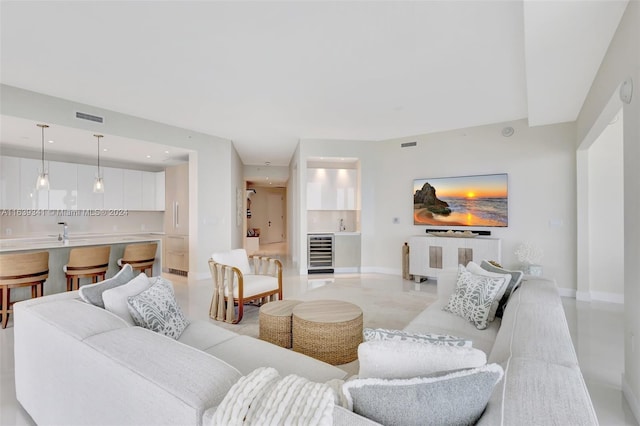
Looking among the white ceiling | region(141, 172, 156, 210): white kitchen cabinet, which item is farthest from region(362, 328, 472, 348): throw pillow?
region(141, 172, 156, 210): white kitchen cabinet

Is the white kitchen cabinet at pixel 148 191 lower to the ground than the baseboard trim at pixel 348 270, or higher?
higher

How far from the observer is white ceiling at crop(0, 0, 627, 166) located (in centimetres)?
235

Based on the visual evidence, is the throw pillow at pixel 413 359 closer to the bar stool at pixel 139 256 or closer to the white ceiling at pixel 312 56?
the white ceiling at pixel 312 56

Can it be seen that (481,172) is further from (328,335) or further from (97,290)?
(97,290)

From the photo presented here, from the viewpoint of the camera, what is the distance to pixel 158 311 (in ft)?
6.63

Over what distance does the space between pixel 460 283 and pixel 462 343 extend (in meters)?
1.65

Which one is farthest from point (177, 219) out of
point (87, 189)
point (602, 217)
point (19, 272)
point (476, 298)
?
point (602, 217)

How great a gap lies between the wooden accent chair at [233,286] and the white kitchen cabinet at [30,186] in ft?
14.6

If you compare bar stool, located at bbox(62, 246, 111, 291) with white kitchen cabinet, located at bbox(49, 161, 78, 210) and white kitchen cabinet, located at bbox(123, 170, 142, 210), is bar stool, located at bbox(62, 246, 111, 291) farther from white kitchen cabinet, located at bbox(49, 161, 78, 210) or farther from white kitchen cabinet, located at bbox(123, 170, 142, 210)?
white kitchen cabinet, located at bbox(123, 170, 142, 210)

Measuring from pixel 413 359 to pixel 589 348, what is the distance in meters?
3.12

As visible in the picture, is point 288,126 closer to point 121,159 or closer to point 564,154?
point 121,159

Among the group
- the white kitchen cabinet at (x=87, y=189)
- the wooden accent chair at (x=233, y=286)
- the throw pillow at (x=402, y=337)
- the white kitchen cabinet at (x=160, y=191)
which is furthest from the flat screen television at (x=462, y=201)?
the white kitchen cabinet at (x=87, y=189)

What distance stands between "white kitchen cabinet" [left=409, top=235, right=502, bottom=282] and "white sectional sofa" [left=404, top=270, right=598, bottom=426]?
3.01 m

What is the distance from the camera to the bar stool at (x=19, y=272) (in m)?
3.42
